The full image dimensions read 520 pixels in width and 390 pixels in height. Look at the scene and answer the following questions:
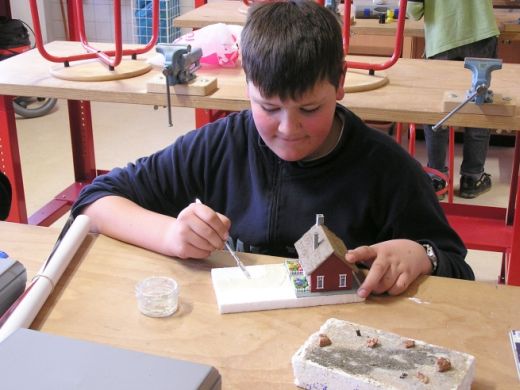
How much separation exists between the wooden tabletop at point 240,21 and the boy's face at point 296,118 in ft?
5.34

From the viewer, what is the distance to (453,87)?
1674mm

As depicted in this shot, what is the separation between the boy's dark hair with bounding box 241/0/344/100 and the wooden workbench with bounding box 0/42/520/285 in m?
0.49

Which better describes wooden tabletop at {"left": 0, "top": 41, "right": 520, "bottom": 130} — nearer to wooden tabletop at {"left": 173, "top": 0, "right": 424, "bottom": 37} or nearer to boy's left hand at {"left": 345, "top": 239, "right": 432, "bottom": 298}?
boy's left hand at {"left": 345, "top": 239, "right": 432, "bottom": 298}

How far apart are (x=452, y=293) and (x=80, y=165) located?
1.99 metres

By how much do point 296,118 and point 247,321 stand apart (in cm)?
33

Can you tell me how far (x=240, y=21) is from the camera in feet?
8.72

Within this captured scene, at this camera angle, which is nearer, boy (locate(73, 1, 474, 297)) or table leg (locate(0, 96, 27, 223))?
boy (locate(73, 1, 474, 297))

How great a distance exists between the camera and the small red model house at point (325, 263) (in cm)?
85

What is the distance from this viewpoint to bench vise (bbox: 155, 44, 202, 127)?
159cm

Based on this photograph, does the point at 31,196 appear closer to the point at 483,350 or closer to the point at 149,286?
the point at 149,286

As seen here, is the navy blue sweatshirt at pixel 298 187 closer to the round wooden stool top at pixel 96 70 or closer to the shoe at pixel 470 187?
the round wooden stool top at pixel 96 70

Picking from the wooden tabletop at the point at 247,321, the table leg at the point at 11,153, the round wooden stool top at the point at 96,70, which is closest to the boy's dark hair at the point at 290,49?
the wooden tabletop at the point at 247,321

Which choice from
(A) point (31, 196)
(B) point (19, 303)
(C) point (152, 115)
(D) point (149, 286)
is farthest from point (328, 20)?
(C) point (152, 115)

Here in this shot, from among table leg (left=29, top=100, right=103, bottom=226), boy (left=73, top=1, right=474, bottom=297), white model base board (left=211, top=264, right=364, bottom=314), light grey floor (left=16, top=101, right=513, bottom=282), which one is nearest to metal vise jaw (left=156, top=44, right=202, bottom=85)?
boy (left=73, top=1, right=474, bottom=297)
